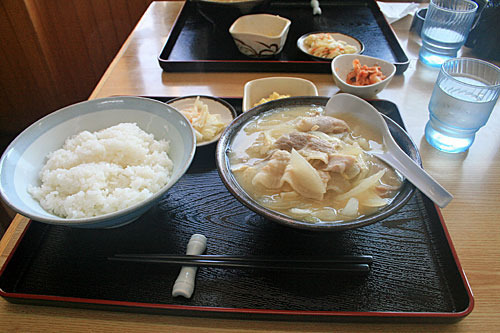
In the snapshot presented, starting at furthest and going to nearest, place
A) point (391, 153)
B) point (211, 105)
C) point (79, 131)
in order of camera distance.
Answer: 1. point (211, 105)
2. point (79, 131)
3. point (391, 153)

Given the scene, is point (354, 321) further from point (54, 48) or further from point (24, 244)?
point (54, 48)

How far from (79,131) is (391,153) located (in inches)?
49.9

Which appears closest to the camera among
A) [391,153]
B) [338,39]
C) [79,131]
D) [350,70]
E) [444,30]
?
[391,153]

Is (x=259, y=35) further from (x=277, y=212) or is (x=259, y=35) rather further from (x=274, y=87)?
(x=277, y=212)

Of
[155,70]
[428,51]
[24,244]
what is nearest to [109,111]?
[24,244]

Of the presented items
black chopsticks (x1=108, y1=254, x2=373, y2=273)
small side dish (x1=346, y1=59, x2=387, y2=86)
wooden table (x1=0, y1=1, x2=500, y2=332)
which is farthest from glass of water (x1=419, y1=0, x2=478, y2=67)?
black chopsticks (x1=108, y1=254, x2=373, y2=273)

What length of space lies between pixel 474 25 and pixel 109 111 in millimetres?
2329

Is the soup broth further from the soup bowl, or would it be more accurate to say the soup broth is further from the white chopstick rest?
the white chopstick rest

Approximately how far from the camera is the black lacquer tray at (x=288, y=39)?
86.7 inches

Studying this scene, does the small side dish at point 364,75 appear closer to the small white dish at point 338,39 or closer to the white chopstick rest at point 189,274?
the small white dish at point 338,39

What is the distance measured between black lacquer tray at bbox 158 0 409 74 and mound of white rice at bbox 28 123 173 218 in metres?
0.95

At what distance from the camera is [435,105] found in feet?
5.40

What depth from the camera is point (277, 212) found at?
1075mm

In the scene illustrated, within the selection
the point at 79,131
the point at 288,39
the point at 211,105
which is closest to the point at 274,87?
the point at 211,105
